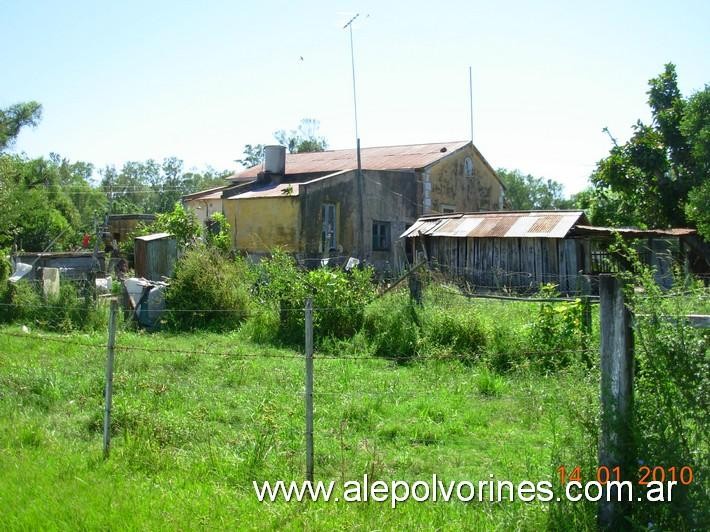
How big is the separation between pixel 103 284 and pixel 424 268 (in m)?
8.63

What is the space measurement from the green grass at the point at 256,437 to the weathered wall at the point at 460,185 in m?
18.4

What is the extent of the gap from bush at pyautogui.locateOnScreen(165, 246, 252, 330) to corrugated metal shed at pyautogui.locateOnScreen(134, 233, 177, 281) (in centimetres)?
312

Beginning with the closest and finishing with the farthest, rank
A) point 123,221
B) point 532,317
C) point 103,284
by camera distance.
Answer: point 532,317 → point 103,284 → point 123,221

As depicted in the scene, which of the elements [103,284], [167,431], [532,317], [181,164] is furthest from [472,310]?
[181,164]

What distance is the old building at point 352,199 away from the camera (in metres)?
22.8

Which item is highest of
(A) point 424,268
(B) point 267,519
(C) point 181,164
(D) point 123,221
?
(C) point 181,164

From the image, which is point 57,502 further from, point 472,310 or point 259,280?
point 259,280

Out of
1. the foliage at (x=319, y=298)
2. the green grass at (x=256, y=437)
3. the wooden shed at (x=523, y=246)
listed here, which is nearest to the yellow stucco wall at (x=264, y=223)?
the wooden shed at (x=523, y=246)

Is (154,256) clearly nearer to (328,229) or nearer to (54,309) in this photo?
(54,309)

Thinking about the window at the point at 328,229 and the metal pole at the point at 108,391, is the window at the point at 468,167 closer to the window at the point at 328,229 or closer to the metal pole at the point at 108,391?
the window at the point at 328,229

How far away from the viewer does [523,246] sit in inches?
751

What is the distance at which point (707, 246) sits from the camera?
20938 mm

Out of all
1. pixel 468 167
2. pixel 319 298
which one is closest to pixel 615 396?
pixel 319 298

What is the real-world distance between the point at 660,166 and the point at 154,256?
15.9 metres
